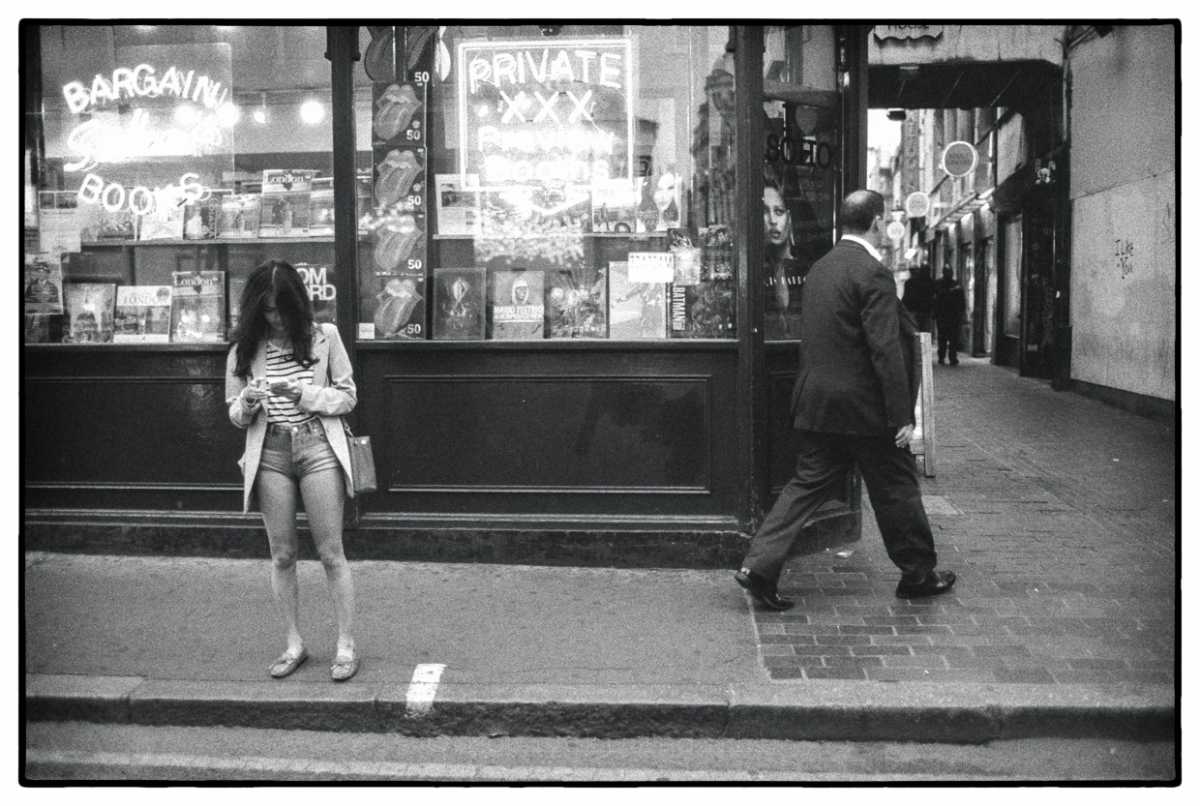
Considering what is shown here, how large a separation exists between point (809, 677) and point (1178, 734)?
1345 mm

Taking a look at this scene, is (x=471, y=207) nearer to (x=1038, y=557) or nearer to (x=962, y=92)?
(x=1038, y=557)

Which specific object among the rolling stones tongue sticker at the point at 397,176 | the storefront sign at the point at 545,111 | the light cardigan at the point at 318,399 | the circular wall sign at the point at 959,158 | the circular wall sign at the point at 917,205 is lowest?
the light cardigan at the point at 318,399

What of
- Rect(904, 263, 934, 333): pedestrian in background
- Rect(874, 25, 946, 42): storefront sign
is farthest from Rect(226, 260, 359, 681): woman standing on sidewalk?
Rect(904, 263, 934, 333): pedestrian in background

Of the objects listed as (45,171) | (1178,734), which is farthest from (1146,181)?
(45,171)

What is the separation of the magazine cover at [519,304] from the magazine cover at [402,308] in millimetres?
426

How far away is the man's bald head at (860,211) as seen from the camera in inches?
220

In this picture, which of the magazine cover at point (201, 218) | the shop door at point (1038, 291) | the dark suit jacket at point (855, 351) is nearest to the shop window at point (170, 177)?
the magazine cover at point (201, 218)

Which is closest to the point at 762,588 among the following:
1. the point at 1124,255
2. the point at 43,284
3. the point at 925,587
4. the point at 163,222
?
the point at 925,587

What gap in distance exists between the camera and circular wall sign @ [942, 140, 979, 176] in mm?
19500

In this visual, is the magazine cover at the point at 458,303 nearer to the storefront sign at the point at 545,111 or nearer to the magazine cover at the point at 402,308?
the magazine cover at the point at 402,308

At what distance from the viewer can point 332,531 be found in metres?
4.67

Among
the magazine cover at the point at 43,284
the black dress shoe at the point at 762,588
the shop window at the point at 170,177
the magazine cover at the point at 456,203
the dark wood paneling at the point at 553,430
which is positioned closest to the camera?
the black dress shoe at the point at 762,588

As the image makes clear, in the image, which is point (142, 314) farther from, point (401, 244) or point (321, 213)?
point (401, 244)

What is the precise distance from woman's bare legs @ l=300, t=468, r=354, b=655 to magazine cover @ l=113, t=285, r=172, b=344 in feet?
8.67
